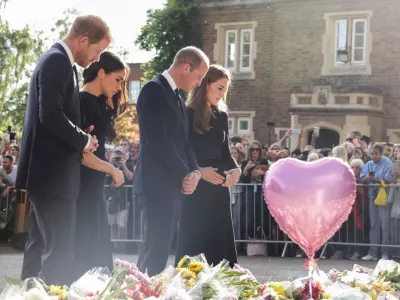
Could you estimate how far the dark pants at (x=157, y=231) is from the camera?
5.57m

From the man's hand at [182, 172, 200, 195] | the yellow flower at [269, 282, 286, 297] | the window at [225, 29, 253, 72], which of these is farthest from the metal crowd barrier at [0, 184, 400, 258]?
the window at [225, 29, 253, 72]

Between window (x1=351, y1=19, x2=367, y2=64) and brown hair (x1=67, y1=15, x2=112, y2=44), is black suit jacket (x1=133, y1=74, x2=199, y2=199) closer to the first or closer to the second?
brown hair (x1=67, y1=15, x2=112, y2=44)

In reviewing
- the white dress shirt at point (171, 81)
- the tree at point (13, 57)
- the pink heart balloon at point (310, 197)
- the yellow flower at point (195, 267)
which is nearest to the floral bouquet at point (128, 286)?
the yellow flower at point (195, 267)

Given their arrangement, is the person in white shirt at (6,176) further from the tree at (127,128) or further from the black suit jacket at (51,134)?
the tree at (127,128)

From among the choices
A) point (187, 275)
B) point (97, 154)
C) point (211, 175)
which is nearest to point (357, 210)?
point (211, 175)

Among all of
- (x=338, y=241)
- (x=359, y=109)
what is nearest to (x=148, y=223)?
(x=338, y=241)

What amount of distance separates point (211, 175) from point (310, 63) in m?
24.4

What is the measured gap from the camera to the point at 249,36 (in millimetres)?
31547

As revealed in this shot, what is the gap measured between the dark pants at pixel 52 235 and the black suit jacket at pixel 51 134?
6cm

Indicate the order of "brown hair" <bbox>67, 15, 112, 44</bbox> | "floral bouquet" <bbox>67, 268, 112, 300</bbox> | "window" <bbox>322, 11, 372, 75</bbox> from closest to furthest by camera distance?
"floral bouquet" <bbox>67, 268, 112, 300</bbox> → "brown hair" <bbox>67, 15, 112, 44</bbox> → "window" <bbox>322, 11, 372, 75</bbox>

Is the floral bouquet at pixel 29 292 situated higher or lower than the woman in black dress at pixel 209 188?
lower

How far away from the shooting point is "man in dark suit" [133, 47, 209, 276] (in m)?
5.55

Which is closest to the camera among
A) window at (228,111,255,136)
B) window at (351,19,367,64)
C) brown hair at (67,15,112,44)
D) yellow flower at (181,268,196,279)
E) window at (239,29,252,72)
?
yellow flower at (181,268,196,279)

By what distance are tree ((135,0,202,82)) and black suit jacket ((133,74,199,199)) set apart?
84.0 feet
